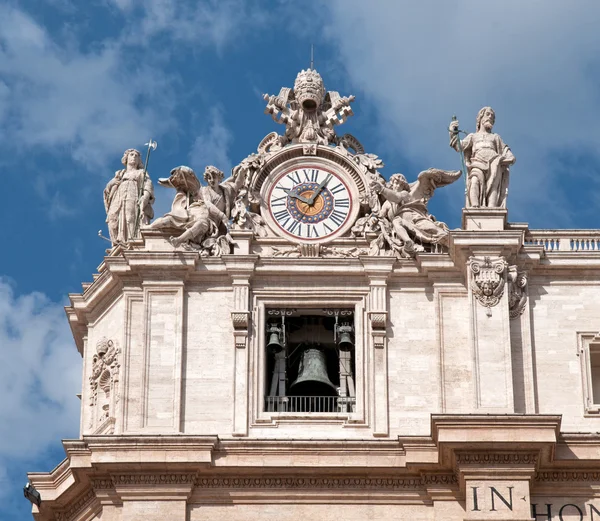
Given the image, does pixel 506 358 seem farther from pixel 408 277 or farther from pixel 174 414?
pixel 174 414

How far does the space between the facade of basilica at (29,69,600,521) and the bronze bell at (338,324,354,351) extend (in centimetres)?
4

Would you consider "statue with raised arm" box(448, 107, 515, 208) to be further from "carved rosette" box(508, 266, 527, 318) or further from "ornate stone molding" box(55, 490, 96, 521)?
"ornate stone molding" box(55, 490, 96, 521)

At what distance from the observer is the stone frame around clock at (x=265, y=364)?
45000 mm

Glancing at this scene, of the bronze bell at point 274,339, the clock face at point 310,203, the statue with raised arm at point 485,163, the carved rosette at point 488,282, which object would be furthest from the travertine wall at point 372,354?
the statue with raised arm at point 485,163

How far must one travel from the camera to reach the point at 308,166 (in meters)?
47.9

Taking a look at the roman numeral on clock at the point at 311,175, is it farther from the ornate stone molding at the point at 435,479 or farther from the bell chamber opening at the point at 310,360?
the ornate stone molding at the point at 435,479

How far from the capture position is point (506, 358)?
45062mm

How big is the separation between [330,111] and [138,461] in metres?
8.91

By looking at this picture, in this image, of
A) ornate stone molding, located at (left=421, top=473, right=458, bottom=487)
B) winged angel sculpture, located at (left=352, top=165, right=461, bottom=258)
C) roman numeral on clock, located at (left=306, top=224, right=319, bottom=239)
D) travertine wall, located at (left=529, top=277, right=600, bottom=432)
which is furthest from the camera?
roman numeral on clock, located at (left=306, top=224, right=319, bottom=239)

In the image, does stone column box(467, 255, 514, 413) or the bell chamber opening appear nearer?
stone column box(467, 255, 514, 413)

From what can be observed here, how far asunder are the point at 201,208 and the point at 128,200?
175cm

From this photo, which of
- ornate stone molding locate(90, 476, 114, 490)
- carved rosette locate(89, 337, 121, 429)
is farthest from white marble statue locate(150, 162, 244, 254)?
ornate stone molding locate(90, 476, 114, 490)

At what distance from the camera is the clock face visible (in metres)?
47.1

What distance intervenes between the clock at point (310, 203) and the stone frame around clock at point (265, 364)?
1.41 m
